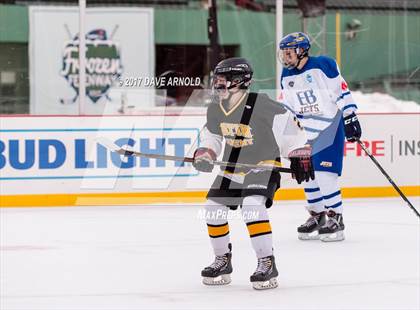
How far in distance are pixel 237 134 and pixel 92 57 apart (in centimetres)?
362

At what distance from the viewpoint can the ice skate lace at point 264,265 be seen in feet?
13.9

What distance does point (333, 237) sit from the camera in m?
5.76

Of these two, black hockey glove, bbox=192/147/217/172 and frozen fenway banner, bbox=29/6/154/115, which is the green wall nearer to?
frozen fenway banner, bbox=29/6/154/115

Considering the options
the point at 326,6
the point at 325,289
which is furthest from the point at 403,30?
the point at 325,289

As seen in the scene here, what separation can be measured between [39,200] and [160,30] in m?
1.59

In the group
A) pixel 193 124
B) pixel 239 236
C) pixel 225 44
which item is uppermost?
pixel 225 44

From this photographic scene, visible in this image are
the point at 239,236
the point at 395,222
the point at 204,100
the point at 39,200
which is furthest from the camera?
the point at 204,100

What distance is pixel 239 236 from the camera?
19.7 ft

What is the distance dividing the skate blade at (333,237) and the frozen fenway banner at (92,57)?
236 cm

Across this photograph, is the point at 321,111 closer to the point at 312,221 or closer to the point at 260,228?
the point at 312,221

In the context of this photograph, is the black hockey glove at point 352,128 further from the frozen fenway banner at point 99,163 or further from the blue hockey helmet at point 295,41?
the frozen fenway banner at point 99,163

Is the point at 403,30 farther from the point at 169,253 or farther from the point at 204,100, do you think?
the point at 169,253

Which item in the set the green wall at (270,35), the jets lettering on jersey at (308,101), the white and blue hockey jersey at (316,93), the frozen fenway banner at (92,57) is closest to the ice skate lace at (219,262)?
the white and blue hockey jersey at (316,93)

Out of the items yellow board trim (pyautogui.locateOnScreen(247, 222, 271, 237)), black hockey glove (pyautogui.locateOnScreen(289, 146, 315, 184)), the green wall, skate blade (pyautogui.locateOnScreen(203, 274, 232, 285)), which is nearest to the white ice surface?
skate blade (pyautogui.locateOnScreen(203, 274, 232, 285))
